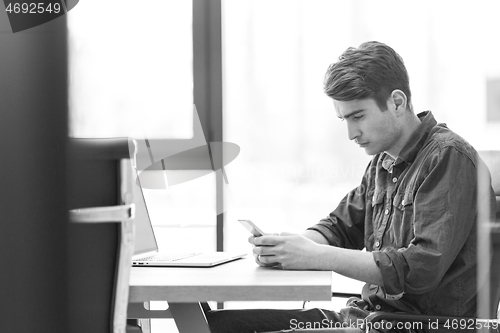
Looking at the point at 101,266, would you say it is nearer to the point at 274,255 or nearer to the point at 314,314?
the point at 274,255

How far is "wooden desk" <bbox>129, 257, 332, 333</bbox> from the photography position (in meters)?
1.10

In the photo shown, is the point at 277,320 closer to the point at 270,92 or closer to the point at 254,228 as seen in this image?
the point at 254,228

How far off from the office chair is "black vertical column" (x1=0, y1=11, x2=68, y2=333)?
1.0 inches

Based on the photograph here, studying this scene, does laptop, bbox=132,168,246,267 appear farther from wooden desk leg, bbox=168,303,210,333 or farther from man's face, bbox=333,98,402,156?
man's face, bbox=333,98,402,156

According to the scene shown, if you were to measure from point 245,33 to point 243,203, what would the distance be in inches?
33.6

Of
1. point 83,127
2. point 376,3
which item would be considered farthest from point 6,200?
point 376,3

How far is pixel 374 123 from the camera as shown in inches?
61.1

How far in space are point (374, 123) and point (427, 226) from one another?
0.33 metres

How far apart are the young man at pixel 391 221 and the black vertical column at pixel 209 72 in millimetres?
1420

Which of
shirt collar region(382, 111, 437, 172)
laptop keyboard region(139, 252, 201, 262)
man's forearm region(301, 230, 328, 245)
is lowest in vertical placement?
laptop keyboard region(139, 252, 201, 262)

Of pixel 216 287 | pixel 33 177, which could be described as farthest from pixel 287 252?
pixel 33 177

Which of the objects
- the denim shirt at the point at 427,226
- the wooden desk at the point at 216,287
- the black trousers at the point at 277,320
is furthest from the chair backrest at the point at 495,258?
the wooden desk at the point at 216,287

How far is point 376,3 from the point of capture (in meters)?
3.00
